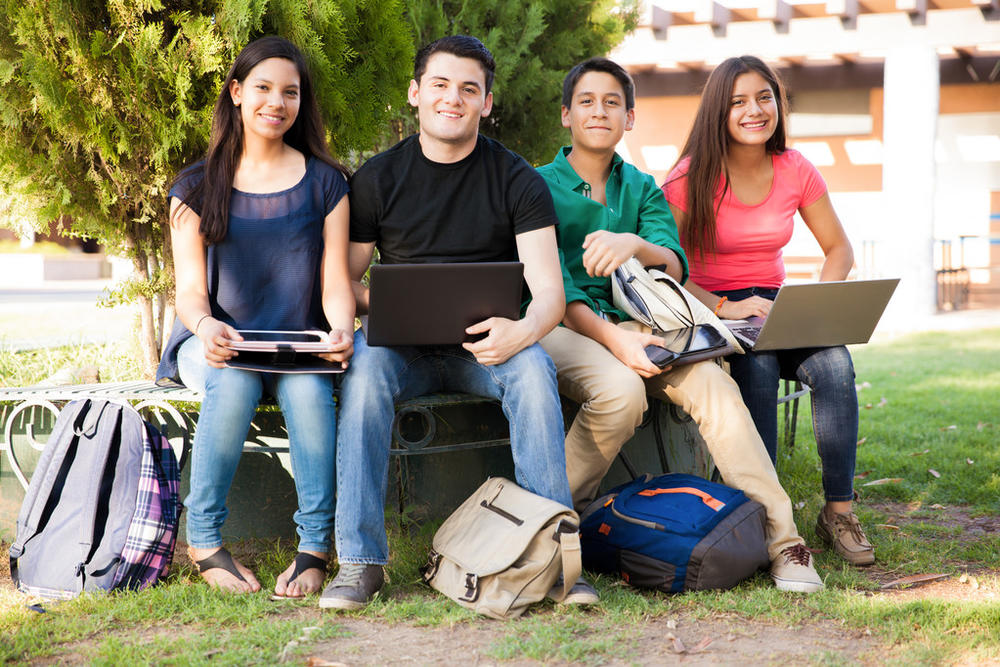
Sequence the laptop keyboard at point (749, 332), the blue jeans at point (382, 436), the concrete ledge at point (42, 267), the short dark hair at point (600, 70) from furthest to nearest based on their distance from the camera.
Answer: the concrete ledge at point (42, 267) → the short dark hair at point (600, 70) → the laptop keyboard at point (749, 332) → the blue jeans at point (382, 436)

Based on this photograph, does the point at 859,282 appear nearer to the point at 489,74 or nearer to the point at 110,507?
the point at 489,74

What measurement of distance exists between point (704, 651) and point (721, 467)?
836mm

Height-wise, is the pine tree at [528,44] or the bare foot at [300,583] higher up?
the pine tree at [528,44]

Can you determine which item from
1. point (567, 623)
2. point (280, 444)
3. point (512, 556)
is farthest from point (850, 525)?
point (280, 444)

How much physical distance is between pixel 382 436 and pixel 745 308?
1664mm

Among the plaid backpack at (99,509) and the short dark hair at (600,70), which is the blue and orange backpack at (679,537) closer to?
the plaid backpack at (99,509)

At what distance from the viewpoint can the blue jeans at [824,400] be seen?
12.0 feet

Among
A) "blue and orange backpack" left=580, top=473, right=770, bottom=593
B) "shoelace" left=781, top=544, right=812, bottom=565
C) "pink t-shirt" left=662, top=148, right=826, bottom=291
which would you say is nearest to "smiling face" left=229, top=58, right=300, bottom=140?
"pink t-shirt" left=662, top=148, right=826, bottom=291

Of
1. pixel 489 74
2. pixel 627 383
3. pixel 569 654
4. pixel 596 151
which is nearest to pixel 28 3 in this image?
pixel 489 74

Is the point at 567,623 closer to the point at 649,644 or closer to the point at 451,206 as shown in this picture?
the point at 649,644

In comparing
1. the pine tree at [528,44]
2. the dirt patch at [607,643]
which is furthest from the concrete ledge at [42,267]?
the dirt patch at [607,643]

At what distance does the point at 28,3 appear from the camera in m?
3.70

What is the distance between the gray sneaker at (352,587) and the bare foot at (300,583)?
87mm

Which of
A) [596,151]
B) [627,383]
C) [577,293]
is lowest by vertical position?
[627,383]
